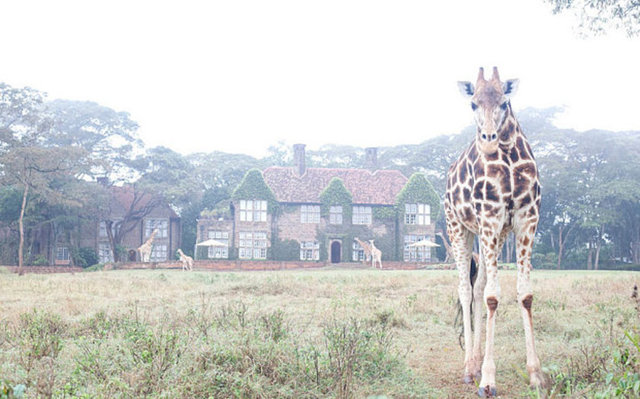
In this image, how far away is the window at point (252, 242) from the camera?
1646 inches

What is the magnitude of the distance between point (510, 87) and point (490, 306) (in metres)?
2.19

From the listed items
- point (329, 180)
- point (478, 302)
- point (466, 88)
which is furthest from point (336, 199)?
point (466, 88)

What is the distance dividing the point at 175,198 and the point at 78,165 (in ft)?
25.6

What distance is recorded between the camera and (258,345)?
5.50m

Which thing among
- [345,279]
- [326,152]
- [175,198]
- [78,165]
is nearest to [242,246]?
[175,198]

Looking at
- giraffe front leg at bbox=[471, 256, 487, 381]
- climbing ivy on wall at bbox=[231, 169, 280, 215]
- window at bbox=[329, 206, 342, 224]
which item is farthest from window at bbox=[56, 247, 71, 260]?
giraffe front leg at bbox=[471, 256, 487, 381]

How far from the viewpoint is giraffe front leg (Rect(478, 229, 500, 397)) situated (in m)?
4.96

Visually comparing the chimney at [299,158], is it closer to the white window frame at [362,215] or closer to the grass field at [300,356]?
the white window frame at [362,215]

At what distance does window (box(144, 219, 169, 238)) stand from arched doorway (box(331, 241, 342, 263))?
1482 cm

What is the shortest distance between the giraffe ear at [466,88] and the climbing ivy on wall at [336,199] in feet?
120

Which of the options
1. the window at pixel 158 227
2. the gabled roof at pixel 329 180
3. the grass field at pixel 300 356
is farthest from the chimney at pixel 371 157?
the grass field at pixel 300 356

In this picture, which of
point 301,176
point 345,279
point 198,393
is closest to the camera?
point 198,393

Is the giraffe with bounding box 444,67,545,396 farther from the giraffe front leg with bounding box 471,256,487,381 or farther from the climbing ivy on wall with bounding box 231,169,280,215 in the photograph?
the climbing ivy on wall with bounding box 231,169,280,215

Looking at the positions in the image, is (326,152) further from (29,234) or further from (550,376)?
(550,376)
